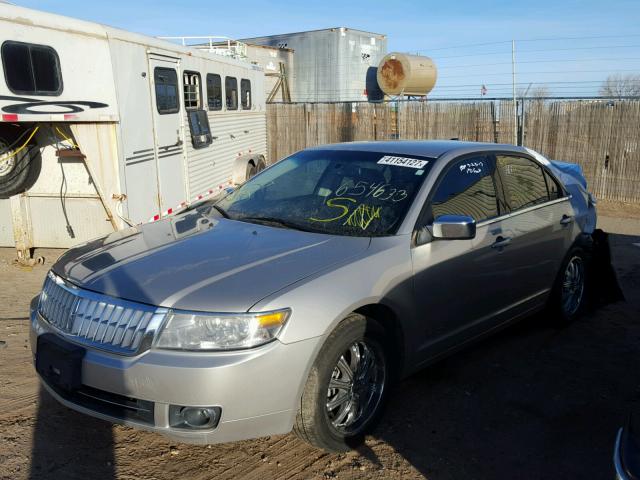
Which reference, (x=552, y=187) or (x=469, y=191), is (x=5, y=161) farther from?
(x=552, y=187)

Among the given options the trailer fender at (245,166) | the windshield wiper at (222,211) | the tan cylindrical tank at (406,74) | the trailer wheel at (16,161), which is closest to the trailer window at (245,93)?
the trailer fender at (245,166)

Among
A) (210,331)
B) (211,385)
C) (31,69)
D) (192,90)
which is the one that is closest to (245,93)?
(192,90)

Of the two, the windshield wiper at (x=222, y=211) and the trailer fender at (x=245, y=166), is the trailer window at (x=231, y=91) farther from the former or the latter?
the windshield wiper at (x=222, y=211)

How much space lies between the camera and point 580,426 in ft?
12.2

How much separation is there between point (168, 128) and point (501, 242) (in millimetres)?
5208

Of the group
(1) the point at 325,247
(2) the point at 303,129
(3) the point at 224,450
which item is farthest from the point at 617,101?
(3) the point at 224,450

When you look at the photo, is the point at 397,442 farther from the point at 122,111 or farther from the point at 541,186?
the point at 122,111

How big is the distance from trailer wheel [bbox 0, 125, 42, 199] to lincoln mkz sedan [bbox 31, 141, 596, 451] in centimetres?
366

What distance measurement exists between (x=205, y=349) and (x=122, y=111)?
15.6 feet

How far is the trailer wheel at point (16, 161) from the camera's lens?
6.92m

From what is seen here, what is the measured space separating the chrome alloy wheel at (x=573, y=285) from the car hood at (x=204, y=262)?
105 inches

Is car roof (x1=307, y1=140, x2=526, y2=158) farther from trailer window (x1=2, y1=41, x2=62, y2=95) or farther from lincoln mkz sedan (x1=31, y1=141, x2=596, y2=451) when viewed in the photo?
trailer window (x1=2, y1=41, x2=62, y2=95)

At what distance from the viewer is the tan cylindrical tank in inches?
699

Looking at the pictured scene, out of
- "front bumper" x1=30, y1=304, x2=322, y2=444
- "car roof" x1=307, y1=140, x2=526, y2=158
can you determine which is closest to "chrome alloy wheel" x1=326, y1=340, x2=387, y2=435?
"front bumper" x1=30, y1=304, x2=322, y2=444
